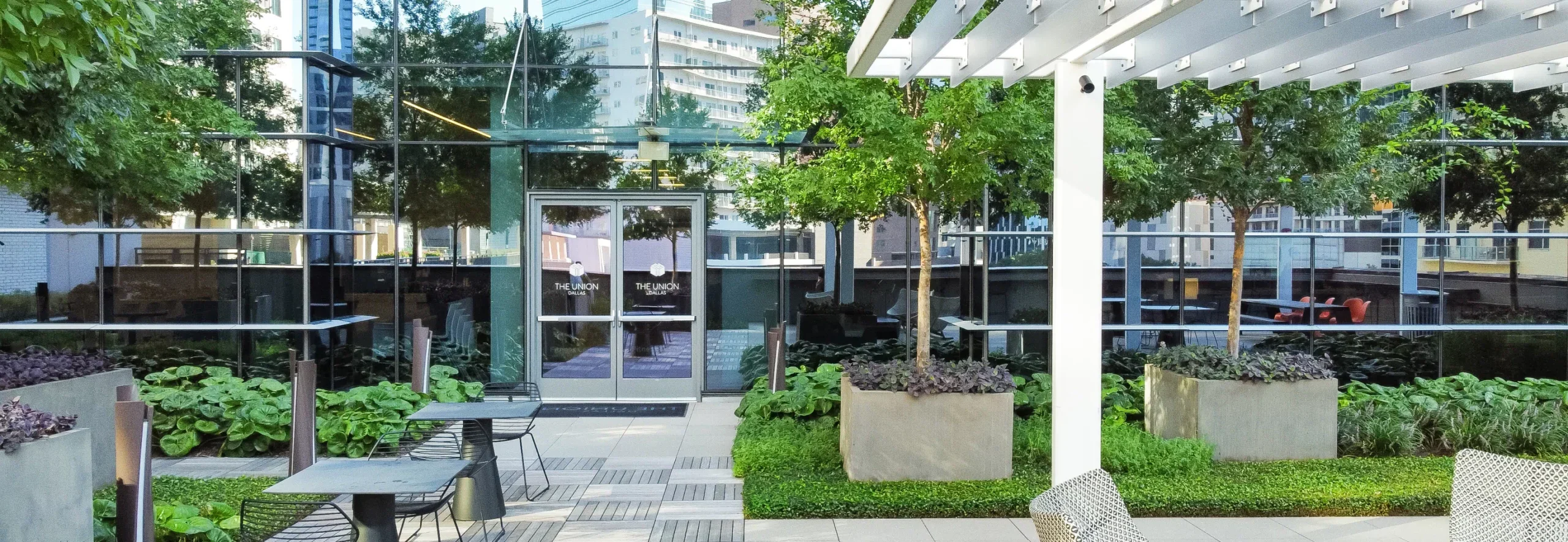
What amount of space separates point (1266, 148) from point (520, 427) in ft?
22.9

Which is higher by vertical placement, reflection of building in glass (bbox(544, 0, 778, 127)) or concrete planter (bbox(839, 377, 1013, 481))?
reflection of building in glass (bbox(544, 0, 778, 127))

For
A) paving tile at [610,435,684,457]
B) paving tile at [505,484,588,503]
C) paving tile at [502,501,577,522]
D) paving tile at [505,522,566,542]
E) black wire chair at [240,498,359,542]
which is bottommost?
paving tile at [505,522,566,542]

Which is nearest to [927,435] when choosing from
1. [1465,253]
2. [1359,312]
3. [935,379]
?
[935,379]

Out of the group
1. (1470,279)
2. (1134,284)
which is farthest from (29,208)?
(1470,279)

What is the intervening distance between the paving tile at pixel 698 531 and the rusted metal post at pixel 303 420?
7.41ft

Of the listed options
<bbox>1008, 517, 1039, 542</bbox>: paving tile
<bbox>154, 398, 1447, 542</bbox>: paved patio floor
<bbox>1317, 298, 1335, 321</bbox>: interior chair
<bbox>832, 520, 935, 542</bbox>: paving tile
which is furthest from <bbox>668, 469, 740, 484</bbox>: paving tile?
<bbox>1317, 298, 1335, 321</bbox>: interior chair

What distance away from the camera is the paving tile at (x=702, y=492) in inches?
294

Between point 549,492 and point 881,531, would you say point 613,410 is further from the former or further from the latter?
point 881,531

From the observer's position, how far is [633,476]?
27.0 ft

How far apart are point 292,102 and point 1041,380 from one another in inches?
308

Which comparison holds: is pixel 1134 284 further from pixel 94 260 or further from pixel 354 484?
pixel 94 260

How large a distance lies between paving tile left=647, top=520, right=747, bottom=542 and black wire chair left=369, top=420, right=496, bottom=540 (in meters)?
1.02

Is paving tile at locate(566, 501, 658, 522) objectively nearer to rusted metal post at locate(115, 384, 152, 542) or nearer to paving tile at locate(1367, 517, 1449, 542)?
rusted metal post at locate(115, 384, 152, 542)

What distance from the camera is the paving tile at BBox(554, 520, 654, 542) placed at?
21.0 ft
